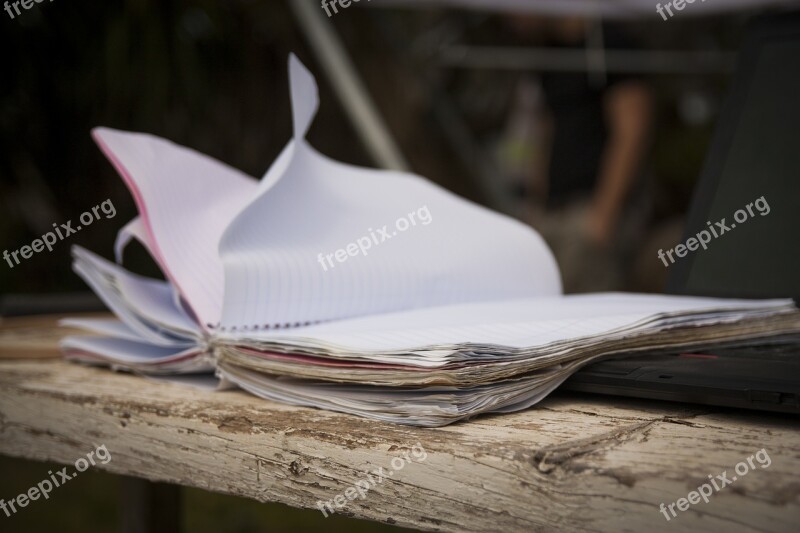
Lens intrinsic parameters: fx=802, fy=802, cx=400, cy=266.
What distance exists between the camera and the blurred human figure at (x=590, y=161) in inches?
104

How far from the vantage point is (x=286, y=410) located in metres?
0.50

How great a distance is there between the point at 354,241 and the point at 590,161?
7.25ft

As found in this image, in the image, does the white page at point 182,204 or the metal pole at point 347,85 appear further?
the metal pole at point 347,85

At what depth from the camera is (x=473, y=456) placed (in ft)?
1.25

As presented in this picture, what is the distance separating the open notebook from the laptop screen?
0.11m

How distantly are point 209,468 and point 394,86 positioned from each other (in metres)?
1.85

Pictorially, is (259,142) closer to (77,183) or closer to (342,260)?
(77,183)

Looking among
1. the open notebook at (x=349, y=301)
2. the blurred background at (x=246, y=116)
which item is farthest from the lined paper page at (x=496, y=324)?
the blurred background at (x=246, y=116)
